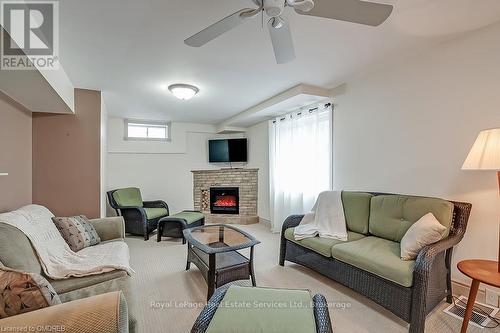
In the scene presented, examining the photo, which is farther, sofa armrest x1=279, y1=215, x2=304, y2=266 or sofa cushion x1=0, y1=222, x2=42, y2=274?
sofa armrest x1=279, y1=215, x2=304, y2=266

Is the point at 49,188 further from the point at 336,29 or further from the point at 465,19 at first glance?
the point at 465,19

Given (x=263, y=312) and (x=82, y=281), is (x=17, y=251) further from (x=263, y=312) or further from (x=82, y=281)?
(x=263, y=312)

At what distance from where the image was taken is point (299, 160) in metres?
4.04

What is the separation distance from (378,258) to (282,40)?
6.17 ft

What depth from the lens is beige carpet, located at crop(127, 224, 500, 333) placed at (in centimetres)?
181

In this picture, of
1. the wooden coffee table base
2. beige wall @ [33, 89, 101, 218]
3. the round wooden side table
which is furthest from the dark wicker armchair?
the round wooden side table

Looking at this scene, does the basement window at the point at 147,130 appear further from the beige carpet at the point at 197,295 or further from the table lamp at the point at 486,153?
the table lamp at the point at 486,153

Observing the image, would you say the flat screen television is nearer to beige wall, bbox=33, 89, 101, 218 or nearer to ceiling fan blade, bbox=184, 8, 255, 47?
beige wall, bbox=33, 89, 101, 218

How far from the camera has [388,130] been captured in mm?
2781

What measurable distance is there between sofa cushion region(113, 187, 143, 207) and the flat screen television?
190cm

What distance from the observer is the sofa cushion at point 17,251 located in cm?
143

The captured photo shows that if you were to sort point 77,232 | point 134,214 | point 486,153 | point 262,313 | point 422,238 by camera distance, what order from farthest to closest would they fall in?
point 134,214 → point 77,232 → point 422,238 → point 486,153 → point 262,313

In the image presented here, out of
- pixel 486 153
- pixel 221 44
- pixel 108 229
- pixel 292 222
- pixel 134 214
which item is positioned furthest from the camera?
pixel 134 214
